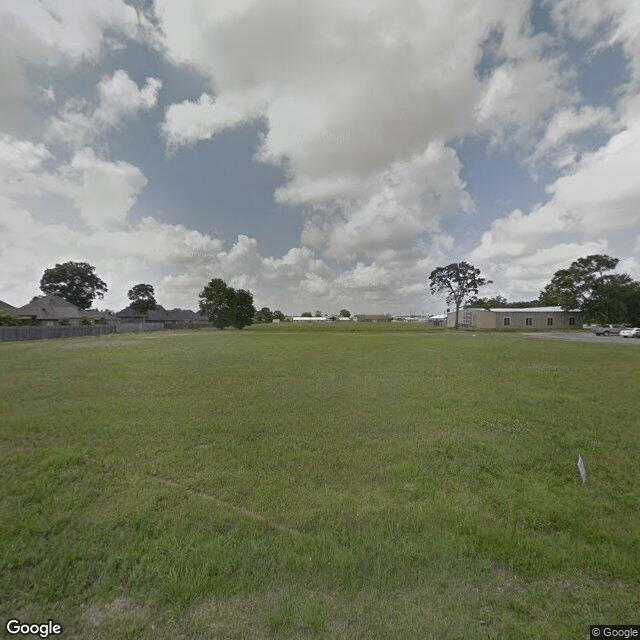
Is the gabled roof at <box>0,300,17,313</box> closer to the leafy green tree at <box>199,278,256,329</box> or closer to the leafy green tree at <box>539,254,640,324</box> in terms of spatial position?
the leafy green tree at <box>199,278,256,329</box>

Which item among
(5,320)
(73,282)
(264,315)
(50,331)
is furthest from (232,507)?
(264,315)

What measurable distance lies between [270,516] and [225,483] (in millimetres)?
1121

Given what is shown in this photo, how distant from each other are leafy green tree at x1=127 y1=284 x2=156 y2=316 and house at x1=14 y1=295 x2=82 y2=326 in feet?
122

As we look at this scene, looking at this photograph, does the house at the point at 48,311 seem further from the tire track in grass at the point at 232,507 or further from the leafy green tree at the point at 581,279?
the leafy green tree at the point at 581,279

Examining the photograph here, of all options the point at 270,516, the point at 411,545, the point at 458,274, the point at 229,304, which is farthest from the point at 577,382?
the point at 229,304

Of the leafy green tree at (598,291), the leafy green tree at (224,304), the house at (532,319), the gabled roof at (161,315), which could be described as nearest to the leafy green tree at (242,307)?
the leafy green tree at (224,304)

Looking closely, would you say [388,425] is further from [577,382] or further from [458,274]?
[458,274]

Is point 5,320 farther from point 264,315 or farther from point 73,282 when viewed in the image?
point 264,315

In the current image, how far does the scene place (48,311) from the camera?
62.1m

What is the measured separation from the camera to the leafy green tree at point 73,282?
269ft

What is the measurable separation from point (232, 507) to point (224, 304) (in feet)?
247

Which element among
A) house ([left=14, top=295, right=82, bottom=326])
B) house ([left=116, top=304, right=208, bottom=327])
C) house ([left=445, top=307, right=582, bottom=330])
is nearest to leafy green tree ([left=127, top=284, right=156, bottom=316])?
house ([left=116, top=304, right=208, bottom=327])

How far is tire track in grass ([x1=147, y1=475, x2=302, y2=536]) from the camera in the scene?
3.74 metres

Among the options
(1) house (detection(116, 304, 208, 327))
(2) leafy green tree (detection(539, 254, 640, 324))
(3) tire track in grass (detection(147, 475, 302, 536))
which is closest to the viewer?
(3) tire track in grass (detection(147, 475, 302, 536))
